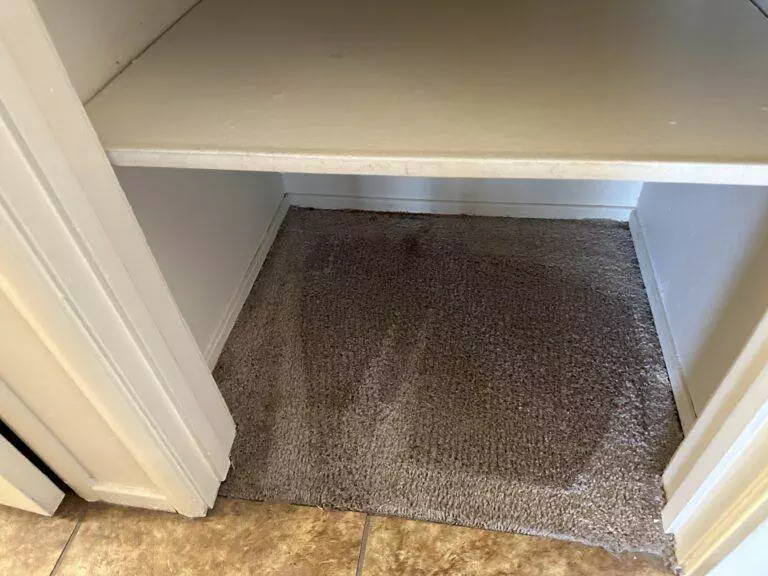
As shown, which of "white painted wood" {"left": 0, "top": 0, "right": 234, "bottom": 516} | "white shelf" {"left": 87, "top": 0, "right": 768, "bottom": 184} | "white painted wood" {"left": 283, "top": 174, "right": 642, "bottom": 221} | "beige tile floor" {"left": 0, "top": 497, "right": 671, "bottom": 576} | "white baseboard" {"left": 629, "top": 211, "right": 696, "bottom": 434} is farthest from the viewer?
"white painted wood" {"left": 283, "top": 174, "right": 642, "bottom": 221}

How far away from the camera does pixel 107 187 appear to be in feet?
2.02

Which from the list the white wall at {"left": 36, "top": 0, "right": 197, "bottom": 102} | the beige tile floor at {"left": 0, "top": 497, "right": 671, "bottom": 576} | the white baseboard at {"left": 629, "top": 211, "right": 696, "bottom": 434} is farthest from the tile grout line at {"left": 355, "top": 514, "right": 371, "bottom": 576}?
the white wall at {"left": 36, "top": 0, "right": 197, "bottom": 102}

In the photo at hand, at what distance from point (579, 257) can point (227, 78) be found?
852 millimetres

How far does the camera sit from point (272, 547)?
0.90 meters

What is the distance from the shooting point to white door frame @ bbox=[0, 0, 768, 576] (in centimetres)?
50

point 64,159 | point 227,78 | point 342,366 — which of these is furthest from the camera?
point 342,366

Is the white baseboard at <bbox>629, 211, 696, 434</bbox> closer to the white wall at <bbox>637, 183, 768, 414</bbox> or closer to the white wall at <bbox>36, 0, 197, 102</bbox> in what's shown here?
the white wall at <bbox>637, 183, 768, 414</bbox>

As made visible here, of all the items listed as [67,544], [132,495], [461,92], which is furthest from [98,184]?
[67,544]

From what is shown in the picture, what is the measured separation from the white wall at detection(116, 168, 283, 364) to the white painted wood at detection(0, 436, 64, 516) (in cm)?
32

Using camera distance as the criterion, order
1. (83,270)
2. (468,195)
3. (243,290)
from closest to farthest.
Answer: (83,270) → (243,290) → (468,195)

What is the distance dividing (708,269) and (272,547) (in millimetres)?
836

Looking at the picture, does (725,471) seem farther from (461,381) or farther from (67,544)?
(67,544)

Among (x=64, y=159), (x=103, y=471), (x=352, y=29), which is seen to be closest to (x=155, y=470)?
(x=103, y=471)

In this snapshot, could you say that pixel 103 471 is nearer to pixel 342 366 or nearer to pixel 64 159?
pixel 342 366
